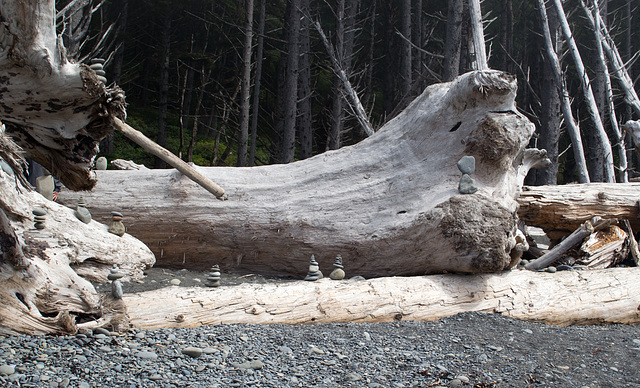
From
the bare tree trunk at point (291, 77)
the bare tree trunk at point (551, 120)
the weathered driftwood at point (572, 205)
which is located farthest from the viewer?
the bare tree trunk at point (551, 120)

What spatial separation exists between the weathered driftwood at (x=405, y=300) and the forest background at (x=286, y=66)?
6427mm

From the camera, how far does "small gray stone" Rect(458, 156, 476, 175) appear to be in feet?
16.2

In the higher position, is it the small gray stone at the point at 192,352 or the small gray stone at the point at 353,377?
the small gray stone at the point at 192,352

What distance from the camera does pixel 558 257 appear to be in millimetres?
5648

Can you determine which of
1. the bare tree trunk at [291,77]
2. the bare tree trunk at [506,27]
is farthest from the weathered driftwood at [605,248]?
the bare tree trunk at [506,27]

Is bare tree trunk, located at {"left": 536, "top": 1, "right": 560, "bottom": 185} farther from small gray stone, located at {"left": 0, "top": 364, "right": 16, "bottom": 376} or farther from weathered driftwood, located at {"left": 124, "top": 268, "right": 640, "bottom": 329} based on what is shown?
small gray stone, located at {"left": 0, "top": 364, "right": 16, "bottom": 376}

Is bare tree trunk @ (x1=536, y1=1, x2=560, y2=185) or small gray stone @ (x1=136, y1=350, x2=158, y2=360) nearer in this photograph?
small gray stone @ (x1=136, y1=350, x2=158, y2=360)

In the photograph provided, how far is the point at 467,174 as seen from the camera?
16.2 ft

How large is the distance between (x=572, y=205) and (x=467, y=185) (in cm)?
217

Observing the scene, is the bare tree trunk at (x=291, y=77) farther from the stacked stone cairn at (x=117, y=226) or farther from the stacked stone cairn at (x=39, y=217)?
the stacked stone cairn at (x=39, y=217)

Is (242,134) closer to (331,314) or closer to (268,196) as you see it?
(268,196)

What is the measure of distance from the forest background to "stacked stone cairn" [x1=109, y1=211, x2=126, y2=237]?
5418mm

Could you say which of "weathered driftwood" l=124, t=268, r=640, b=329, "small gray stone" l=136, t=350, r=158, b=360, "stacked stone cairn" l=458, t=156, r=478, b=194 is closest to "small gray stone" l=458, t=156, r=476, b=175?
"stacked stone cairn" l=458, t=156, r=478, b=194

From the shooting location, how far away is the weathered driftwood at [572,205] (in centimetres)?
601
